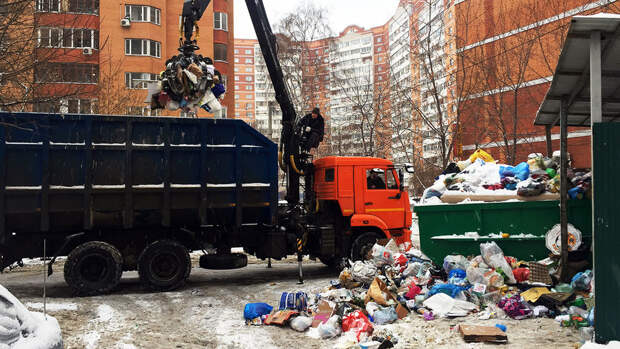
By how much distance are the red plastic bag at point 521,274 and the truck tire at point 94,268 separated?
6661 millimetres

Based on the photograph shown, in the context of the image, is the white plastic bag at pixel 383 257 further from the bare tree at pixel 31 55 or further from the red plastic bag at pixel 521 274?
the bare tree at pixel 31 55

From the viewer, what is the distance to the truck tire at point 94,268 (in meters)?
8.70

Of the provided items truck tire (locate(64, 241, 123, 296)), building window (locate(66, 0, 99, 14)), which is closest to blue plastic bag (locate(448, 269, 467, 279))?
truck tire (locate(64, 241, 123, 296))

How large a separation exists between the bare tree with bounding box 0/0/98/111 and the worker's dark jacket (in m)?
4.65

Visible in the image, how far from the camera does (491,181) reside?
906 centimetres

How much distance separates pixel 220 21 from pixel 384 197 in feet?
92.9

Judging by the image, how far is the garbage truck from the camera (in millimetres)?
8523

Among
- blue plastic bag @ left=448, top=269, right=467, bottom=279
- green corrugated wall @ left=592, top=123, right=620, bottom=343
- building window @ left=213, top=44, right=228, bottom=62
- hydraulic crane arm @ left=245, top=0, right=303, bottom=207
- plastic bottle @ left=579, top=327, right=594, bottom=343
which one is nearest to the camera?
green corrugated wall @ left=592, top=123, right=620, bottom=343

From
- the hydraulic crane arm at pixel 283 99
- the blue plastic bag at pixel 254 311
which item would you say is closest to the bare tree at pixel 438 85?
the hydraulic crane arm at pixel 283 99

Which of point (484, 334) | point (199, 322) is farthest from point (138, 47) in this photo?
point (484, 334)

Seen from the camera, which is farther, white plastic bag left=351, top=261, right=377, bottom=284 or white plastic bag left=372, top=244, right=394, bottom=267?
white plastic bag left=372, top=244, right=394, bottom=267

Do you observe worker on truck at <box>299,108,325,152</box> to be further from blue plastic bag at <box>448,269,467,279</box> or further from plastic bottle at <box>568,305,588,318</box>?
plastic bottle at <box>568,305,588,318</box>

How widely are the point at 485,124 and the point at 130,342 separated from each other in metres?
22.0

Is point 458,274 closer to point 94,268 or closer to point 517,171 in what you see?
point 517,171
